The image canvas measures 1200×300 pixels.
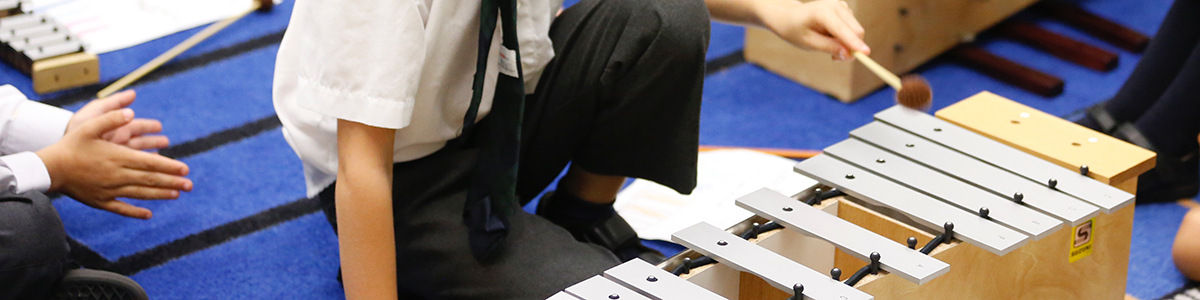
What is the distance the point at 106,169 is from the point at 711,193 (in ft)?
3.16

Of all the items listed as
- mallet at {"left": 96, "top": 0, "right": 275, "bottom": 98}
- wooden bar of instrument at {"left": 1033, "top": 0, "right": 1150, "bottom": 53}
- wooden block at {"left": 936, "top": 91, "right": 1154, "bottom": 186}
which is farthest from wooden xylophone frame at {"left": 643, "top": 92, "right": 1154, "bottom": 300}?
mallet at {"left": 96, "top": 0, "right": 275, "bottom": 98}

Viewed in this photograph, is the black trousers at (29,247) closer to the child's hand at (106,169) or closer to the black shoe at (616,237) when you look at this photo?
the child's hand at (106,169)

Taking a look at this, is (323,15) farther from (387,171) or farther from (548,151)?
(548,151)

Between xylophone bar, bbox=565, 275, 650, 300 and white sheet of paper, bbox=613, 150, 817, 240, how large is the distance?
26.2 inches

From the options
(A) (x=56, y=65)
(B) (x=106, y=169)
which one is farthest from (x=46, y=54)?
(B) (x=106, y=169)

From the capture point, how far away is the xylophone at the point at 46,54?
2.33m

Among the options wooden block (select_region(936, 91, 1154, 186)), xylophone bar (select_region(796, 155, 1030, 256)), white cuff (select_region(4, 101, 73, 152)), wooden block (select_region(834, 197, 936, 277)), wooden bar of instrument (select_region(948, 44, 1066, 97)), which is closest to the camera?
xylophone bar (select_region(796, 155, 1030, 256))

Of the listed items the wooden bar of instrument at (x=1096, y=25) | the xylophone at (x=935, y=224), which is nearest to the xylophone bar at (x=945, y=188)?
the xylophone at (x=935, y=224)

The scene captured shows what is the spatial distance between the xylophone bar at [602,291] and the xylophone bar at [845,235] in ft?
0.80

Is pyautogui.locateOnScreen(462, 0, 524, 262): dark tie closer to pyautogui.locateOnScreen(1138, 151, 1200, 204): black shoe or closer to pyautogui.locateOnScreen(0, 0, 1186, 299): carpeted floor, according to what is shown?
pyautogui.locateOnScreen(0, 0, 1186, 299): carpeted floor

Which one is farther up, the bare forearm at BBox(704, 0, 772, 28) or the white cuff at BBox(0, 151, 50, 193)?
the bare forearm at BBox(704, 0, 772, 28)

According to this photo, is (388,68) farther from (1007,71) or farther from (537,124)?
(1007,71)

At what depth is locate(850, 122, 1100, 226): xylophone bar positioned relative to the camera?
138 centimetres

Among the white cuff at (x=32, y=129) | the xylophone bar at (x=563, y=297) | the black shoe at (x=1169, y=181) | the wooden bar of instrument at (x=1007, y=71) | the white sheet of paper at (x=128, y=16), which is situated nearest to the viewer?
the xylophone bar at (x=563, y=297)
